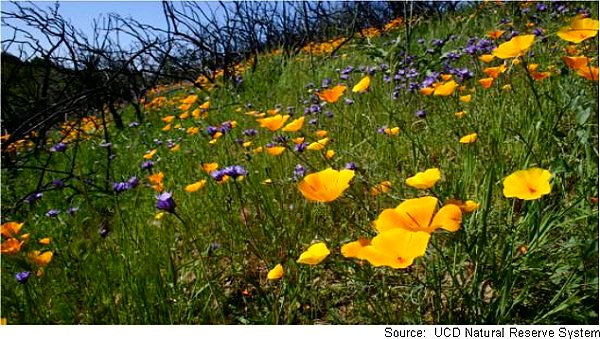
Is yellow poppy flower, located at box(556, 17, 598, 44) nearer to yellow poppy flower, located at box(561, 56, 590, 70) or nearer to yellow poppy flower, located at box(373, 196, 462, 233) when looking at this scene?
yellow poppy flower, located at box(561, 56, 590, 70)

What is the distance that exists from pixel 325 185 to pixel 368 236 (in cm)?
34

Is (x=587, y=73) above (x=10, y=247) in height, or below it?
above

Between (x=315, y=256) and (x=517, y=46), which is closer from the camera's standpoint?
(x=315, y=256)

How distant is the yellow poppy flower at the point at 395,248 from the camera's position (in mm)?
743

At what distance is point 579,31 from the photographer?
1214 millimetres

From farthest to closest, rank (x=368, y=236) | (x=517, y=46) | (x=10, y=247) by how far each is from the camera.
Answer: (x=10, y=247), (x=368, y=236), (x=517, y=46)

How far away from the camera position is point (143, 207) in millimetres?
2352

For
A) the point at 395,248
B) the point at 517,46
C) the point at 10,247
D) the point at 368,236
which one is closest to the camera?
the point at 395,248

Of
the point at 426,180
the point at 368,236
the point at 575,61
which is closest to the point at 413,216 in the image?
the point at 426,180

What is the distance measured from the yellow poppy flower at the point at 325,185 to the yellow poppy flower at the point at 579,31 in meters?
0.68

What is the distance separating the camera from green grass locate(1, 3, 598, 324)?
40.9 inches

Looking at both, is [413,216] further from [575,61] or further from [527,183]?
[575,61]

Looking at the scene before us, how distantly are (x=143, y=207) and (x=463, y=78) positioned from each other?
1629mm
